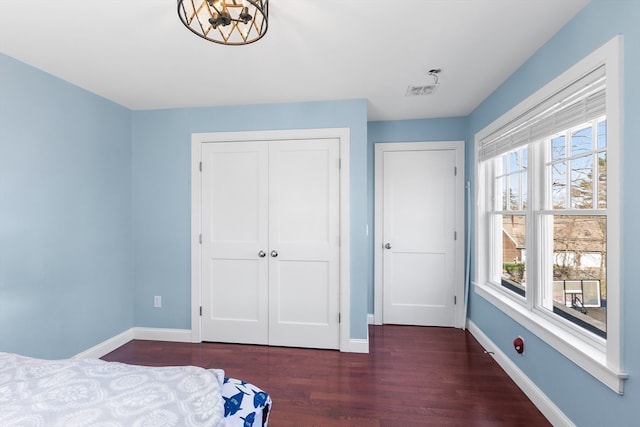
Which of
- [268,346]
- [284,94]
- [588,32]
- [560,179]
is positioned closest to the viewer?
[588,32]

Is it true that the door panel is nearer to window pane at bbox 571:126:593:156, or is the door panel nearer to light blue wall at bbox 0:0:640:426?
light blue wall at bbox 0:0:640:426

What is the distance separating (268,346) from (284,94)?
2.38 m

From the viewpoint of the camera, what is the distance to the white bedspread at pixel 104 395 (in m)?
0.93

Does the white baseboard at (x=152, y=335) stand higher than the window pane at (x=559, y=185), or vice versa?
the window pane at (x=559, y=185)

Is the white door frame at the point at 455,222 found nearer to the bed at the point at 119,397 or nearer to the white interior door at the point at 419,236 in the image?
the white interior door at the point at 419,236

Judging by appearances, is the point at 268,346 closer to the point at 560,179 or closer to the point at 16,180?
the point at 16,180

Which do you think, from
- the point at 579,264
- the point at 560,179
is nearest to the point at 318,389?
the point at 579,264

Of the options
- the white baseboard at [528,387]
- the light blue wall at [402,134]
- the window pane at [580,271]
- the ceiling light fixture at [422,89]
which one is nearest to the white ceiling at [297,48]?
the ceiling light fixture at [422,89]

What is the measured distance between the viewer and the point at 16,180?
2064 mm

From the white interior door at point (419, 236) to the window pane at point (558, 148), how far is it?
4.45ft

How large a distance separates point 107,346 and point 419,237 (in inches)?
130

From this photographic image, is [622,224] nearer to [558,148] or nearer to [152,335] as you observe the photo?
[558,148]

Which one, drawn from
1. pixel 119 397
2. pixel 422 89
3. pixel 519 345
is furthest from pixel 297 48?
pixel 519 345

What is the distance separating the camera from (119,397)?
103 cm
